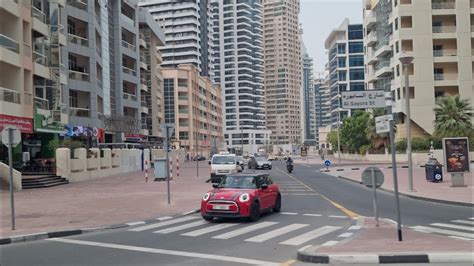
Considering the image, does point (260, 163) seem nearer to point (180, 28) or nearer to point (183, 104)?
point (183, 104)

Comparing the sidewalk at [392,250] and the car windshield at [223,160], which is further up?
the car windshield at [223,160]

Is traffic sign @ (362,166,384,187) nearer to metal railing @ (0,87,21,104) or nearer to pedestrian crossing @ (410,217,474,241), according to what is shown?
pedestrian crossing @ (410,217,474,241)

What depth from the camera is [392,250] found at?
393 inches

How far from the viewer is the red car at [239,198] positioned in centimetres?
1530

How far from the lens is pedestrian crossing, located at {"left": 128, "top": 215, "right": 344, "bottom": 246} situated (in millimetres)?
12461

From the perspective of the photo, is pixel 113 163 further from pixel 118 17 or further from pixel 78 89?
pixel 118 17

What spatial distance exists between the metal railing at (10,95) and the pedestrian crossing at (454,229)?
28360 millimetres

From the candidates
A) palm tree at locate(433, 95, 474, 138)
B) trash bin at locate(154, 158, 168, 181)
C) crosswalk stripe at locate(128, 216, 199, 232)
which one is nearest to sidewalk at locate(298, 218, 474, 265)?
crosswalk stripe at locate(128, 216, 199, 232)

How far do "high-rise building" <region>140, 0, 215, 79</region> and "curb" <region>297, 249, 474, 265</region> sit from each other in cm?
15053

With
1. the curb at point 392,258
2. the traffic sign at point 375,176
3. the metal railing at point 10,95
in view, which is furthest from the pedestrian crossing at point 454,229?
the metal railing at point 10,95

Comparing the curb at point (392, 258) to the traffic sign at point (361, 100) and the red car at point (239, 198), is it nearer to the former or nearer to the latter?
the traffic sign at point (361, 100)

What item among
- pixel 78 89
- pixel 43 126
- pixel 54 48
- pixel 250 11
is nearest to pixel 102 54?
pixel 78 89

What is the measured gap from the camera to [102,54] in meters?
59.6

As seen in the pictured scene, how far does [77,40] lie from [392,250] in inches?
1843
